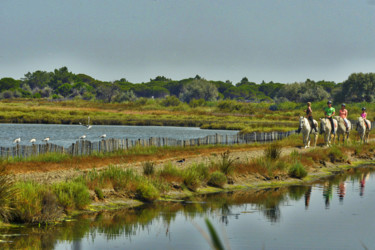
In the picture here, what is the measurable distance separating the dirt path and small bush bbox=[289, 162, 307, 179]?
2.38 meters

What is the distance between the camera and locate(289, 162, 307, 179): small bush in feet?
80.0

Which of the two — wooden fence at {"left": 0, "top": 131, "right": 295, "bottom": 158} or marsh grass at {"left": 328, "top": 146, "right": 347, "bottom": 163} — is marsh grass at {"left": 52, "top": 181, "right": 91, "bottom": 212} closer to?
wooden fence at {"left": 0, "top": 131, "right": 295, "bottom": 158}

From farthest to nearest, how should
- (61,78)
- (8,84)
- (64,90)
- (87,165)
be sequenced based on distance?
(61,78), (8,84), (64,90), (87,165)

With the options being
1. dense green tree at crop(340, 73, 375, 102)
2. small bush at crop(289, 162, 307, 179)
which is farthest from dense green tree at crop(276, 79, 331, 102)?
small bush at crop(289, 162, 307, 179)

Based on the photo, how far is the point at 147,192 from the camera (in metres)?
17.5

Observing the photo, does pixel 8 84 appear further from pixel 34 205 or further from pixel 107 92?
pixel 34 205

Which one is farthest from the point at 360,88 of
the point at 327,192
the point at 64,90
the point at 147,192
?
the point at 147,192

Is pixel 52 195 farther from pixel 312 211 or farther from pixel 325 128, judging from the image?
pixel 325 128

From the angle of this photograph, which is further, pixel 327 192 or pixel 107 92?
pixel 107 92

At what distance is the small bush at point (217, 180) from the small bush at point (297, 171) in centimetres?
454

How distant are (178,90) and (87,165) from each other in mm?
159532

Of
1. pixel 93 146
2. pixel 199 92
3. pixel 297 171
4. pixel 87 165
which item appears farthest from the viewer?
pixel 199 92

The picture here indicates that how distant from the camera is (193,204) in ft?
56.3

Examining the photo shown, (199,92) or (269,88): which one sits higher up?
(269,88)
